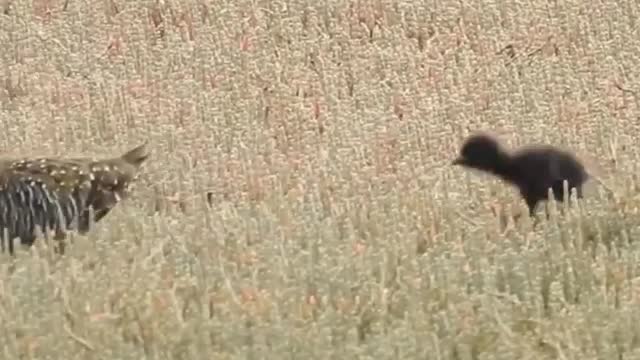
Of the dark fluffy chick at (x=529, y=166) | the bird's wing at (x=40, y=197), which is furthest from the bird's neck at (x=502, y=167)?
the bird's wing at (x=40, y=197)

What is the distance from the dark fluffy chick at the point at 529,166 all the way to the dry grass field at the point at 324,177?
0.35 feet

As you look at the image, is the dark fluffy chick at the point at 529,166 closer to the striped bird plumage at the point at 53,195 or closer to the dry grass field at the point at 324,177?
the dry grass field at the point at 324,177

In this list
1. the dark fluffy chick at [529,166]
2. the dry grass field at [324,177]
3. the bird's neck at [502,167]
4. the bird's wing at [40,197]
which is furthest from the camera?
the bird's neck at [502,167]

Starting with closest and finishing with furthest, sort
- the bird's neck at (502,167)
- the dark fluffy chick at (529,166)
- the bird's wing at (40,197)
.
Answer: the bird's wing at (40,197) → the dark fluffy chick at (529,166) → the bird's neck at (502,167)

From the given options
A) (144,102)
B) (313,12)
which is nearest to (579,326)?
(144,102)

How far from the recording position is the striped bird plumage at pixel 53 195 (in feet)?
24.0

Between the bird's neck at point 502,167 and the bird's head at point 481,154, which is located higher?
the bird's head at point 481,154

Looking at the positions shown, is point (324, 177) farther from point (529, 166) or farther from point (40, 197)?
point (40, 197)

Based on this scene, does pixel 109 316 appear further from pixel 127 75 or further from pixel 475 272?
pixel 127 75

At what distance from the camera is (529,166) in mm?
8031

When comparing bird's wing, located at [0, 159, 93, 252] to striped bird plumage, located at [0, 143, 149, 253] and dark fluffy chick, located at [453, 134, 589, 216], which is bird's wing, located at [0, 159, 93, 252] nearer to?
striped bird plumage, located at [0, 143, 149, 253]

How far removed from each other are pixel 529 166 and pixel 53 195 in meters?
2.17

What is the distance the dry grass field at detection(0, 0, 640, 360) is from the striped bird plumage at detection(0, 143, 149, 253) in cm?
14

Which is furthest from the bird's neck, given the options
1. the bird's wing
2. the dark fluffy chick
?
the bird's wing
